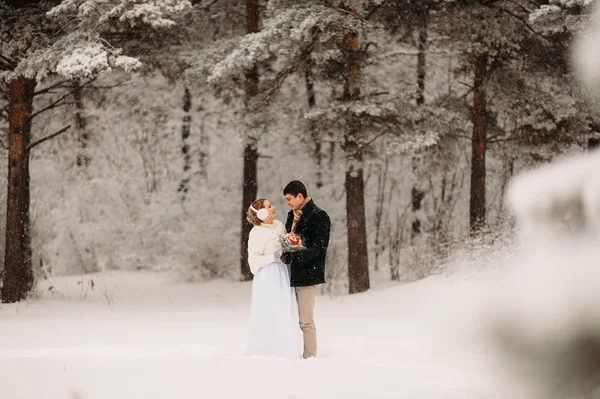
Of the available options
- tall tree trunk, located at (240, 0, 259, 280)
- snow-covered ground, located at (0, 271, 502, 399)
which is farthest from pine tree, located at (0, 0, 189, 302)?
tall tree trunk, located at (240, 0, 259, 280)

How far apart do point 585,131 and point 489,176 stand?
316 inches

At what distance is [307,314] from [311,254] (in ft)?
2.24

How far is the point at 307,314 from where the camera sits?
7059mm

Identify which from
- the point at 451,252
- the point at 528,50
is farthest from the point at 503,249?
the point at 528,50

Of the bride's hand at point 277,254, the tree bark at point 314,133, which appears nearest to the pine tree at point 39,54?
the tree bark at point 314,133

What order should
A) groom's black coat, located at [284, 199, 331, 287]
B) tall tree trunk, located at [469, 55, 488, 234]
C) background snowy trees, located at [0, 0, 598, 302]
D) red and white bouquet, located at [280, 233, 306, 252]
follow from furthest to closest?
tall tree trunk, located at [469, 55, 488, 234] < background snowy trees, located at [0, 0, 598, 302] < groom's black coat, located at [284, 199, 331, 287] < red and white bouquet, located at [280, 233, 306, 252]

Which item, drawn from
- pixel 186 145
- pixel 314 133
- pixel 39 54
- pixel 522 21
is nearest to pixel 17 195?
pixel 39 54

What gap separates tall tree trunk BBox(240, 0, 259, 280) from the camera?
48.9ft

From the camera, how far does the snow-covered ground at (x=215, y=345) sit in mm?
4293

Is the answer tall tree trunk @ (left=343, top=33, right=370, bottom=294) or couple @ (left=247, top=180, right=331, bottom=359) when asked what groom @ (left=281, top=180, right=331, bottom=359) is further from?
tall tree trunk @ (left=343, top=33, right=370, bottom=294)

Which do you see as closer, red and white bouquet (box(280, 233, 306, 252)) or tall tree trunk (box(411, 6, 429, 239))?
red and white bouquet (box(280, 233, 306, 252))

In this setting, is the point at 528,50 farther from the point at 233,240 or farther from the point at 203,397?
the point at 203,397

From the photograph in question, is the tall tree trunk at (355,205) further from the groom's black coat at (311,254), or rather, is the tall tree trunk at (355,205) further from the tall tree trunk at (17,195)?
the tall tree trunk at (17,195)

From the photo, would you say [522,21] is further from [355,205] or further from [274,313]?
[274,313]
